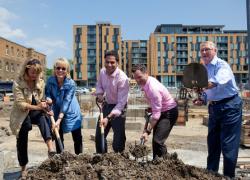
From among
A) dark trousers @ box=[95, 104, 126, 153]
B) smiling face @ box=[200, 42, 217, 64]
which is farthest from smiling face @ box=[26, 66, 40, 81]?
smiling face @ box=[200, 42, 217, 64]

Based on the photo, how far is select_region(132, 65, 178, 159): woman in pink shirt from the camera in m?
4.45

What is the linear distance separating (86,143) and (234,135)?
5.74 m

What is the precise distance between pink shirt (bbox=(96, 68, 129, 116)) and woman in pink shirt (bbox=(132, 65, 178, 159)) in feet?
0.92

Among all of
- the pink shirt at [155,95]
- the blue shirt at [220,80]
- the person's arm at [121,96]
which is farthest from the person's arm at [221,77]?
the person's arm at [121,96]

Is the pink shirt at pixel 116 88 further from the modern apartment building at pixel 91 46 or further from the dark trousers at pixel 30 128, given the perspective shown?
the modern apartment building at pixel 91 46

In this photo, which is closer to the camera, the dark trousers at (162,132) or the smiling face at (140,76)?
the smiling face at (140,76)

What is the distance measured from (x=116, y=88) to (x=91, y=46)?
105m

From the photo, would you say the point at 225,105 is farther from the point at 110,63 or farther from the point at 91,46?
the point at 91,46

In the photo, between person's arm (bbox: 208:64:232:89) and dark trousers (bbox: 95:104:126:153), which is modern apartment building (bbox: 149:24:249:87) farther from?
person's arm (bbox: 208:64:232:89)

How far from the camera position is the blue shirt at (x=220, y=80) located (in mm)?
4211

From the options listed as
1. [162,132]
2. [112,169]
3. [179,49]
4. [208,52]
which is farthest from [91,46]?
[112,169]

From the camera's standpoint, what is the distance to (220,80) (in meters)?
4.20

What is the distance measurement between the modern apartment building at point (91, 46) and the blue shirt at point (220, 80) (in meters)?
103

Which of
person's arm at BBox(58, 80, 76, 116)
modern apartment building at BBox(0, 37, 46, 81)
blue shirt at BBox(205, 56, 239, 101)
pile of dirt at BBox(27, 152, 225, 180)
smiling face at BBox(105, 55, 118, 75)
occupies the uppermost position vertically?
modern apartment building at BBox(0, 37, 46, 81)
